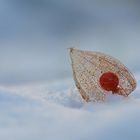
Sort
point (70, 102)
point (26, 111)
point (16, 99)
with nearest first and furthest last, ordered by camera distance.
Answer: point (26, 111) → point (16, 99) → point (70, 102)

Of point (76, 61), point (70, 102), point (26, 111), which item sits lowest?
point (26, 111)

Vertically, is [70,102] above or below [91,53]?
below

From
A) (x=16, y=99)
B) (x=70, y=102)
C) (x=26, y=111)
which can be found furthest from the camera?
(x=70, y=102)

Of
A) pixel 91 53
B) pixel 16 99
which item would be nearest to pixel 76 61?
pixel 91 53

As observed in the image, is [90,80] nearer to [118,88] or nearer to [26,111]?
[118,88]

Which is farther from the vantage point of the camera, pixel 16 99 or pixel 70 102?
pixel 70 102
